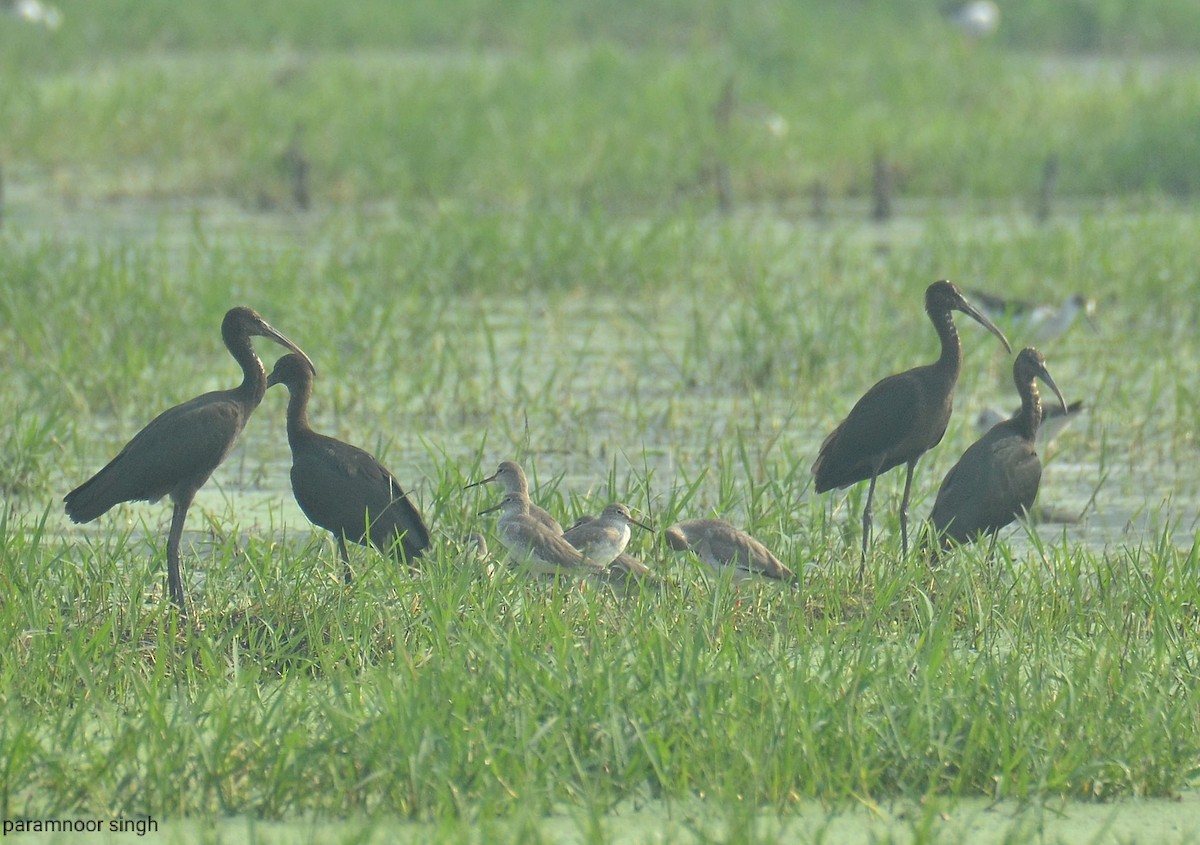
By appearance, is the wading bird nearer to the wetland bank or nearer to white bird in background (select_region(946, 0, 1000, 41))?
the wetland bank

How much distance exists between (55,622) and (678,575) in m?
1.80

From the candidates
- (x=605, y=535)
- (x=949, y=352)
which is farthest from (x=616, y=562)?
(x=949, y=352)

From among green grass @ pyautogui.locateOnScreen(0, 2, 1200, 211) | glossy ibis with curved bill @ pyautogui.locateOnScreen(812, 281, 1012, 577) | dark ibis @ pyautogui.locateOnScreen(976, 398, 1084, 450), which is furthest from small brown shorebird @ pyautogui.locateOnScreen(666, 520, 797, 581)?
green grass @ pyautogui.locateOnScreen(0, 2, 1200, 211)

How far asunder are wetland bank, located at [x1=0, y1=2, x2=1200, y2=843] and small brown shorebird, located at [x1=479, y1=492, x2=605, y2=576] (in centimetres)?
15

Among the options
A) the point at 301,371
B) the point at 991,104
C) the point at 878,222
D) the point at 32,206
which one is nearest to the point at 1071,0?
the point at 991,104

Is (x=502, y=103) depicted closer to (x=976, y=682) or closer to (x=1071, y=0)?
(x=976, y=682)

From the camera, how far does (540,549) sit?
5582 mm

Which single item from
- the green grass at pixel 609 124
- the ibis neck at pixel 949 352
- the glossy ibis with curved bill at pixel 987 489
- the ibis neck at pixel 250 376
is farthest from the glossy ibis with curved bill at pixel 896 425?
the green grass at pixel 609 124

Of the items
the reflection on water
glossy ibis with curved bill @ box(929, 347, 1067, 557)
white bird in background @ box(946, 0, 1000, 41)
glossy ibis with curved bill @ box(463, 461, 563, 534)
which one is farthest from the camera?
white bird in background @ box(946, 0, 1000, 41)

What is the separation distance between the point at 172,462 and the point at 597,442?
2.74 m

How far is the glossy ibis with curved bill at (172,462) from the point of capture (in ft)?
18.1

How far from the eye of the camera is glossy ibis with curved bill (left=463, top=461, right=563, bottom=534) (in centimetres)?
588

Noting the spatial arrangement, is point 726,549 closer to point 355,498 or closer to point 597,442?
point 355,498

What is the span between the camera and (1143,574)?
5387 mm
